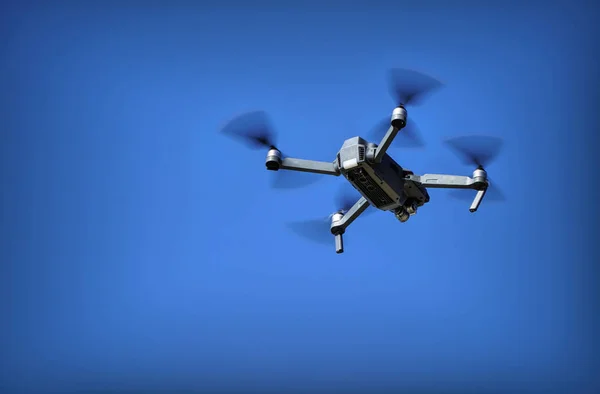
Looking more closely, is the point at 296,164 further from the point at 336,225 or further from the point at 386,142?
the point at 386,142

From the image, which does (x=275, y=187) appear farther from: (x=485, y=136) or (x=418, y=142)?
(x=485, y=136)

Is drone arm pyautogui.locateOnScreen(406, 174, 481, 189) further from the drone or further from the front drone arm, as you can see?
the front drone arm

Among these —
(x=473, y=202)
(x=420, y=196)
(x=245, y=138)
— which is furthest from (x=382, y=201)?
(x=245, y=138)

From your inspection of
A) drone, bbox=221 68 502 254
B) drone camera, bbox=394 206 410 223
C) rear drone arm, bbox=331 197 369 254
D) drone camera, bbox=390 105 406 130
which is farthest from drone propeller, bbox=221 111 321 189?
drone camera, bbox=390 105 406 130

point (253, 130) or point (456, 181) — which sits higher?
point (253, 130)

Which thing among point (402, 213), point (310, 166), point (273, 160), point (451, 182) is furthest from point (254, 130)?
point (451, 182)

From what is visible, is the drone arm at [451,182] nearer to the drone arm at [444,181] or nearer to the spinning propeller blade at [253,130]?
the drone arm at [444,181]

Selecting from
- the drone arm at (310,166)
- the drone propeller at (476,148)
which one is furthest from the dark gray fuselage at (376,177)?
the drone propeller at (476,148)
